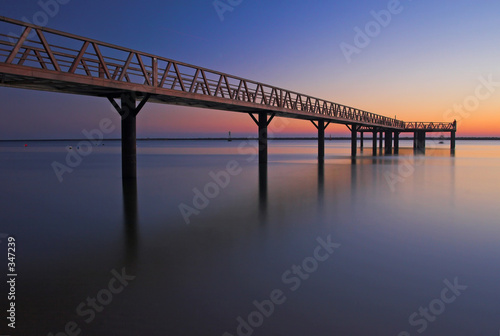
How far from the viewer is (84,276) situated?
550 centimetres

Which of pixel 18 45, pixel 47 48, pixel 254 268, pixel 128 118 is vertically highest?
pixel 47 48

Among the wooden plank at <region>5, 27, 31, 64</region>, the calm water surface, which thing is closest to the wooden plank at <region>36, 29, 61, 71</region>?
the wooden plank at <region>5, 27, 31, 64</region>

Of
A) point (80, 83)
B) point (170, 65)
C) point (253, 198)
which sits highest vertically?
point (170, 65)

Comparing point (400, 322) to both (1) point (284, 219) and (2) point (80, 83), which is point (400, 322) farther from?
(2) point (80, 83)

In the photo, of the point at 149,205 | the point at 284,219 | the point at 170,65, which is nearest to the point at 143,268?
the point at 284,219

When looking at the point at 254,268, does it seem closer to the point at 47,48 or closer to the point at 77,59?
the point at 47,48

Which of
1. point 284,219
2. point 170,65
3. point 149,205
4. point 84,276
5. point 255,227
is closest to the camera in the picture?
point 84,276

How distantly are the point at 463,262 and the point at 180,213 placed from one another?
7.43 m

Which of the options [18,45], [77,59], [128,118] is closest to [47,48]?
[18,45]

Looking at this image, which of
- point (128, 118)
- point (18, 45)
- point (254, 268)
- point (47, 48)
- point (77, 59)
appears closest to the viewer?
point (254, 268)

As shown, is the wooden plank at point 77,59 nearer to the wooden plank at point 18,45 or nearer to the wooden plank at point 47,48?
the wooden plank at point 47,48

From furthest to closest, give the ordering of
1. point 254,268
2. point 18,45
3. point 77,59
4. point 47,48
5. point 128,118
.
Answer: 1. point 128,118
2. point 77,59
3. point 47,48
4. point 18,45
5. point 254,268

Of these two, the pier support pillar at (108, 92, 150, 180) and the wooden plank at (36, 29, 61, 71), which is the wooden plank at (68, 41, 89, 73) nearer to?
the wooden plank at (36, 29, 61, 71)

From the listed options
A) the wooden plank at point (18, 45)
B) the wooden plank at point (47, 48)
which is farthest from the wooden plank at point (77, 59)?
the wooden plank at point (18, 45)
